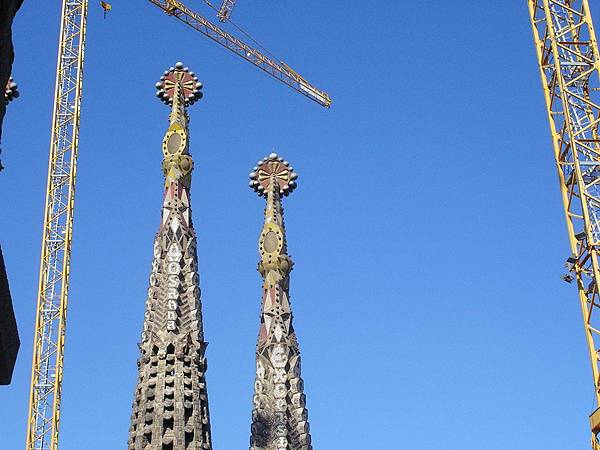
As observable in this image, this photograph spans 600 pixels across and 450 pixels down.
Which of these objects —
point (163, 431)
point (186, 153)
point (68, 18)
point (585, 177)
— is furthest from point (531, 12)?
point (68, 18)

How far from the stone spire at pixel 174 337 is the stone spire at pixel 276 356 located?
3642 millimetres

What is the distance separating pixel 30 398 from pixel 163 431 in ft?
39.9

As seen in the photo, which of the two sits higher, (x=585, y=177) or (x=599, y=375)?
(x=585, y=177)

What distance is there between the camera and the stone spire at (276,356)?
28312 mm

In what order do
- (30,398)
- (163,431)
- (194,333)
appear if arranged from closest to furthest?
(163,431) < (194,333) < (30,398)

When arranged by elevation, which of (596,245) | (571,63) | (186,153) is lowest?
(596,245)

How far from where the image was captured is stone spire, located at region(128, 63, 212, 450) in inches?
950

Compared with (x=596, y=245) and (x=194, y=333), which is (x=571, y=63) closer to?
(x=596, y=245)

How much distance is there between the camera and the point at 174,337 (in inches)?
1005

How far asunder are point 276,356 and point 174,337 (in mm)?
4659

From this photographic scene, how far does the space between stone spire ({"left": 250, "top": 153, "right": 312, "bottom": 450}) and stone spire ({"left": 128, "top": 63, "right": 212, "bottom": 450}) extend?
3.64 metres

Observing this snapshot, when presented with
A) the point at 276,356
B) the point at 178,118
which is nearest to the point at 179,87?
the point at 178,118

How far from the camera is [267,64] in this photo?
59750 mm

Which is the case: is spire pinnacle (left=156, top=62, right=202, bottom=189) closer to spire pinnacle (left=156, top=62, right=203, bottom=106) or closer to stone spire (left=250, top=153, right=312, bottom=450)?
spire pinnacle (left=156, top=62, right=203, bottom=106)
